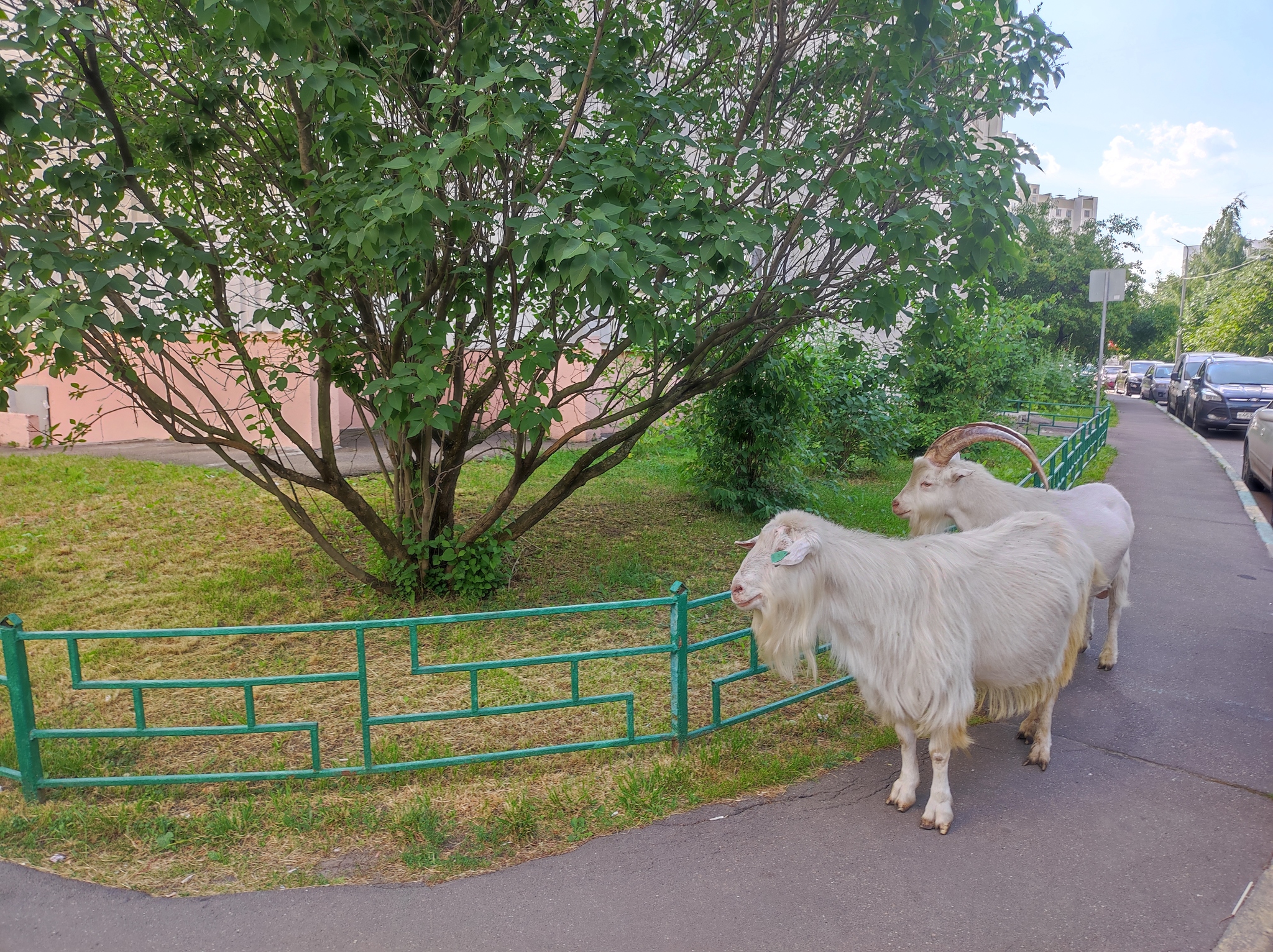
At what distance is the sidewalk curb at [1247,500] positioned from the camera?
10031 mm

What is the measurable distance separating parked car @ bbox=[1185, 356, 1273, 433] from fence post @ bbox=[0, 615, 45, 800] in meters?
22.8

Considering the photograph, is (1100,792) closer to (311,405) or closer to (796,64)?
(796,64)

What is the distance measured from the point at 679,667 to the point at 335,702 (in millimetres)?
2403

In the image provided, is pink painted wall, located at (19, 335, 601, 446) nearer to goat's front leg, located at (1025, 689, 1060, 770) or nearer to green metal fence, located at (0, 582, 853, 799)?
green metal fence, located at (0, 582, 853, 799)

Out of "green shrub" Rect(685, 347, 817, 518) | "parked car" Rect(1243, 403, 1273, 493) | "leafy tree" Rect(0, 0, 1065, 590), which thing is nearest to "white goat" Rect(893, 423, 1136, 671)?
"leafy tree" Rect(0, 0, 1065, 590)

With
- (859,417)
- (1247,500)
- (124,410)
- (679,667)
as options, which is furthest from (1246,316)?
(679,667)

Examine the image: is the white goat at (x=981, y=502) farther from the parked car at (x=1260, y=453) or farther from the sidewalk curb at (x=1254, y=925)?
the parked car at (x=1260, y=453)

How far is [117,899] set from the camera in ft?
11.8

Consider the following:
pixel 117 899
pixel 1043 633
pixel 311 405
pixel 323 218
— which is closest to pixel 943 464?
pixel 1043 633

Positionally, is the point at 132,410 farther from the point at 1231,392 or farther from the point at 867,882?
the point at 1231,392

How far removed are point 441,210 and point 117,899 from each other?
340 cm

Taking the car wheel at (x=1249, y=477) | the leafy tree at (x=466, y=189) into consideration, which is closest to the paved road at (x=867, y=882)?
the leafy tree at (x=466, y=189)

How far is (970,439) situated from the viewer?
224 inches

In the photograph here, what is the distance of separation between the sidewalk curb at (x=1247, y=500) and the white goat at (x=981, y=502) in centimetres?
495
